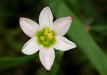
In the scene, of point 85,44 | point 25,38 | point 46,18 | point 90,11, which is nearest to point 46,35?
point 46,18

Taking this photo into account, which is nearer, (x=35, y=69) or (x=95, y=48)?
(x=95, y=48)

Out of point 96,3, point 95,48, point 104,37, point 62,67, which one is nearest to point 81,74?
point 62,67

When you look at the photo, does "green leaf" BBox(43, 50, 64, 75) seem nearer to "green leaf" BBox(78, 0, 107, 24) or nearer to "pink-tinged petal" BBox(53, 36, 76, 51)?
"pink-tinged petal" BBox(53, 36, 76, 51)

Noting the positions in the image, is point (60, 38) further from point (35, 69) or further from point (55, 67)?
point (35, 69)

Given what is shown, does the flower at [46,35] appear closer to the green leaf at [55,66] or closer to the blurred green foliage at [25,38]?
the green leaf at [55,66]

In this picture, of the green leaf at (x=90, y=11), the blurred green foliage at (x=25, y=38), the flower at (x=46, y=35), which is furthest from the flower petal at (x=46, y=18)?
the green leaf at (x=90, y=11)

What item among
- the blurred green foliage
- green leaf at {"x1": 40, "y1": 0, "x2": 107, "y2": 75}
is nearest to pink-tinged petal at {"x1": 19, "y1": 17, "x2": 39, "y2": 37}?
green leaf at {"x1": 40, "y1": 0, "x2": 107, "y2": 75}

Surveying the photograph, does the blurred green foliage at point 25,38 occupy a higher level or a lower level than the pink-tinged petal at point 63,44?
lower
